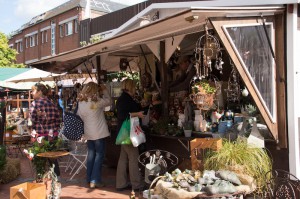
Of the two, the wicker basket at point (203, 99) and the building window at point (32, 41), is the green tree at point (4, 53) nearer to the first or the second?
the building window at point (32, 41)

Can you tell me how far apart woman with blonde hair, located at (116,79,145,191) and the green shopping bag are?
4.9 inches

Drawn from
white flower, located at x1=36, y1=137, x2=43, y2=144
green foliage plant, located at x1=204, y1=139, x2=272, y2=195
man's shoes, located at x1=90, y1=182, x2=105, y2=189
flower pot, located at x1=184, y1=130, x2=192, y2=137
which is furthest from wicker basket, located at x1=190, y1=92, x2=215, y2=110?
white flower, located at x1=36, y1=137, x2=43, y2=144

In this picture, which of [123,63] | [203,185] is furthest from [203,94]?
[123,63]

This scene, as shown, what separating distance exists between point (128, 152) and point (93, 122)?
87 cm

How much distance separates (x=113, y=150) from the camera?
7.41 metres

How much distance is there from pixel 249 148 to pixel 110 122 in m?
3.92

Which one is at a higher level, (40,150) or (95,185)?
(40,150)

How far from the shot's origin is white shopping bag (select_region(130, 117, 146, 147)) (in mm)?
5477

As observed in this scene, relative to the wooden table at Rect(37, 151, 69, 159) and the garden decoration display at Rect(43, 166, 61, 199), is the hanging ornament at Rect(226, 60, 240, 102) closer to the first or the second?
the wooden table at Rect(37, 151, 69, 159)

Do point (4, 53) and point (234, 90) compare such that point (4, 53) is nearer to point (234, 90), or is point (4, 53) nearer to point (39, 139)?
point (39, 139)

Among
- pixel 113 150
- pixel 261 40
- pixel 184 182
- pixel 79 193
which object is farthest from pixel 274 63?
pixel 113 150

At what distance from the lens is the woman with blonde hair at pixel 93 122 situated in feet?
19.8

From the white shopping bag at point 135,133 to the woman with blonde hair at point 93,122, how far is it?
2.67 ft

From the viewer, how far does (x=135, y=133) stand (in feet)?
18.1
